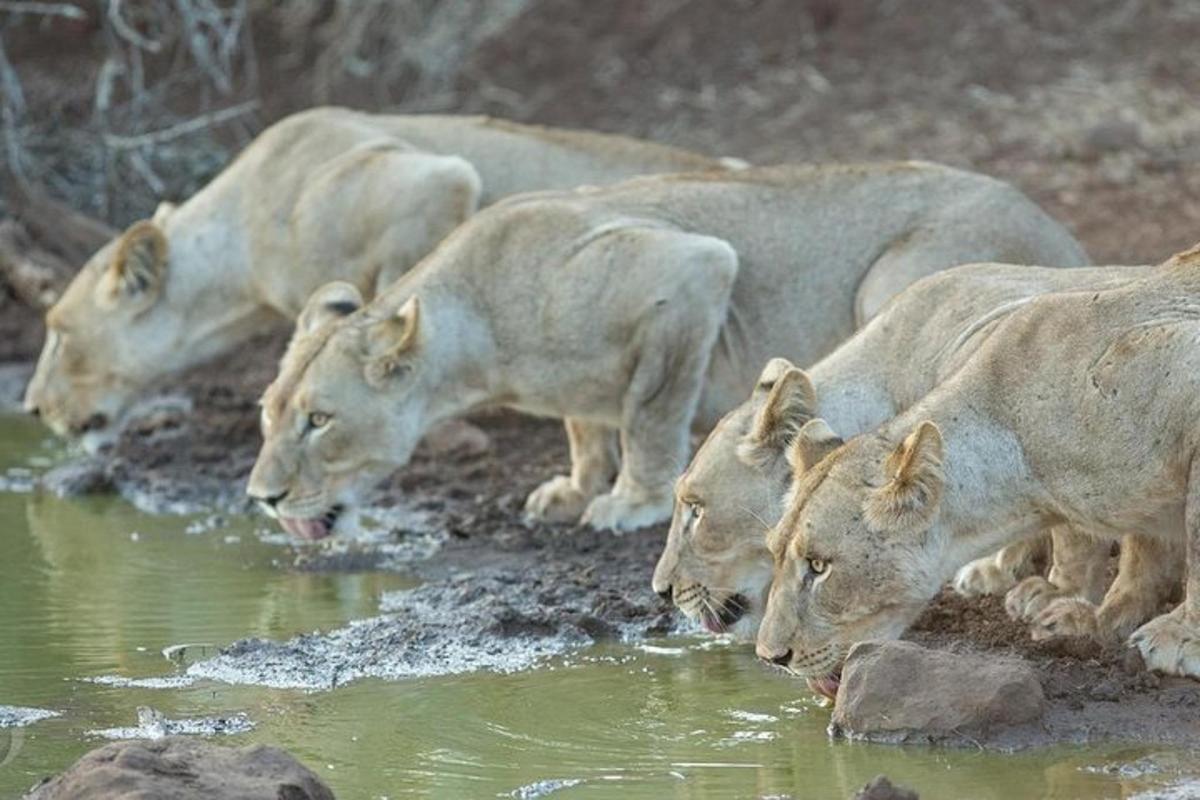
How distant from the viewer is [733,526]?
27.3 ft

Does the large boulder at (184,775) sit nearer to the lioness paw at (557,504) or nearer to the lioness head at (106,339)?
the lioness paw at (557,504)

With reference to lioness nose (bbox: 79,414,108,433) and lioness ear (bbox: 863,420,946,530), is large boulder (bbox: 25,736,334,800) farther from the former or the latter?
lioness nose (bbox: 79,414,108,433)

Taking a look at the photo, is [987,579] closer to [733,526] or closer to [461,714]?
[733,526]

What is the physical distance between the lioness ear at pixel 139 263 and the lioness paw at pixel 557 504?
8.27 feet

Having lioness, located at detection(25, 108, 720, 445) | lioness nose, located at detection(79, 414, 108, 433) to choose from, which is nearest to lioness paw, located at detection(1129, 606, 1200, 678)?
lioness, located at detection(25, 108, 720, 445)

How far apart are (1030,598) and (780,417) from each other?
1.02 m

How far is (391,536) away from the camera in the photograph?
1104 centimetres

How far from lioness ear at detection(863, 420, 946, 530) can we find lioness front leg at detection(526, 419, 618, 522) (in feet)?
12.6

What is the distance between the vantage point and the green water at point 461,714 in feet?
22.5

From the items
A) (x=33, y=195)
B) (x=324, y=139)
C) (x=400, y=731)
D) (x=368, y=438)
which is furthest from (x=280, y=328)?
(x=400, y=731)

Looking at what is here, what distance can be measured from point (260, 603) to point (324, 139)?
11.6 feet

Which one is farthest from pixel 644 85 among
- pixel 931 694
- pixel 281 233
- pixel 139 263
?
pixel 931 694

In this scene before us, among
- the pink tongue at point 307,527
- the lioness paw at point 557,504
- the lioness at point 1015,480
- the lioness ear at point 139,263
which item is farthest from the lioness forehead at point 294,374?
the lioness at point 1015,480

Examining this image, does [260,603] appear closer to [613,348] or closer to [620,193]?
[613,348]
